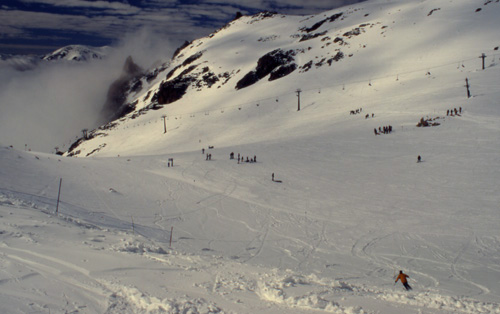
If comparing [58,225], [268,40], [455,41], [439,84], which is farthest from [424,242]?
[268,40]

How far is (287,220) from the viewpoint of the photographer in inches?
725

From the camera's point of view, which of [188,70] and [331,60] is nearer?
[331,60]

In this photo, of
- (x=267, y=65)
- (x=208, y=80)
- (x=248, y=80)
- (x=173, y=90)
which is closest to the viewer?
(x=248, y=80)

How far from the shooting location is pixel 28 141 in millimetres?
195875

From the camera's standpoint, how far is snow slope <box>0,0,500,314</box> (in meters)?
8.31

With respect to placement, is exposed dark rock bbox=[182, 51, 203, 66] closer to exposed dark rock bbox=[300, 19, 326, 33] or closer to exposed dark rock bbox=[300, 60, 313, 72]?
exposed dark rock bbox=[300, 19, 326, 33]

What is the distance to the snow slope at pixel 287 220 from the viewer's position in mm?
8312

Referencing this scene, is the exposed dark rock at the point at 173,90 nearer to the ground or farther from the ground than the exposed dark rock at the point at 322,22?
nearer to the ground

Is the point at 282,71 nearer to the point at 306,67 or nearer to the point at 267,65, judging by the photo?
the point at 306,67

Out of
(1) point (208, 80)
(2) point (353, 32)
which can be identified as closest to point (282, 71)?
(2) point (353, 32)

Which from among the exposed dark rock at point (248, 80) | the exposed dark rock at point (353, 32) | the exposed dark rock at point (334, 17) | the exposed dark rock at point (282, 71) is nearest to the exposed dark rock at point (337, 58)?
the exposed dark rock at point (282, 71)

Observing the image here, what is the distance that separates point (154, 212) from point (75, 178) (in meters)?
6.51

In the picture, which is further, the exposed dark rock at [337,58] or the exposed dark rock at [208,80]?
the exposed dark rock at [208,80]

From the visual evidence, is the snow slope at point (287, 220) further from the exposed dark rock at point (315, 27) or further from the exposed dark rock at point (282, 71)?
the exposed dark rock at point (315, 27)
